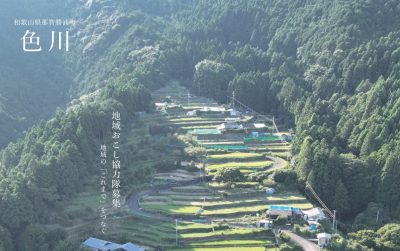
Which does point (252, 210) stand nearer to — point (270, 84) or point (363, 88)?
point (363, 88)

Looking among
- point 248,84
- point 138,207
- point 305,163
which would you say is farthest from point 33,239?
point 248,84

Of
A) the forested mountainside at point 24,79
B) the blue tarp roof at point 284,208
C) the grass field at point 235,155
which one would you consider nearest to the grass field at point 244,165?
the grass field at point 235,155

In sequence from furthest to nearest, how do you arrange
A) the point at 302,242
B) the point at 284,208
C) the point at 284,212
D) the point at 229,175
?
the point at 229,175 < the point at 284,208 < the point at 284,212 < the point at 302,242

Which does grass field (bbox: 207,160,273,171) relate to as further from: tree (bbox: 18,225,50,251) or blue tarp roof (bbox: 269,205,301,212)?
tree (bbox: 18,225,50,251)

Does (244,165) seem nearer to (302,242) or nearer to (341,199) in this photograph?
(341,199)

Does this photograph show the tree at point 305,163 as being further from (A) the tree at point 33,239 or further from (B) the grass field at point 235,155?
(A) the tree at point 33,239
